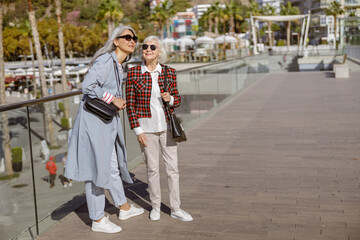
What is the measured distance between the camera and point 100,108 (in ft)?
12.2

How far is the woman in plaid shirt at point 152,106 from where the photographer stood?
4.02 meters

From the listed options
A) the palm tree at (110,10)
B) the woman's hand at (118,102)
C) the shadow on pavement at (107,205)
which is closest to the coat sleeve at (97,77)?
the woman's hand at (118,102)

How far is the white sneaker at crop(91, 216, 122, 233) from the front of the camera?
3.99 meters

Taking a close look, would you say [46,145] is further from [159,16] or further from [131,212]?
[159,16]

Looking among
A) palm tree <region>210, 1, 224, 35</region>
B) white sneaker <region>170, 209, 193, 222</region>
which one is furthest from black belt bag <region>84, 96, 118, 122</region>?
palm tree <region>210, 1, 224, 35</region>

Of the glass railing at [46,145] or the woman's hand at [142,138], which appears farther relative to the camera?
the glass railing at [46,145]

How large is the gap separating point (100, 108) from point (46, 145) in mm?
3015

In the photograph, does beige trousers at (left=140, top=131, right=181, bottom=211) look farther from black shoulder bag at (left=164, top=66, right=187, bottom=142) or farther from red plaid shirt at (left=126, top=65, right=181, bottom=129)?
red plaid shirt at (left=126, top=65, right=181, bottom=129)

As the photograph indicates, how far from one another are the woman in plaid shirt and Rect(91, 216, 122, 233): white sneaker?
0.46m

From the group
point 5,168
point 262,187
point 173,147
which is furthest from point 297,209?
point 5,168

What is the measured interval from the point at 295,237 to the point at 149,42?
1.94 meters

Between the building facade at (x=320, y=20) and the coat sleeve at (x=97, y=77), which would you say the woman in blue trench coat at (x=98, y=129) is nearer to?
the coat sleeve at (x=97, y=77)

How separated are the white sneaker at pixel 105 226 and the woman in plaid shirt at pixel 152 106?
0.46m

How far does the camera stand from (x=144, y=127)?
13.5 feet
